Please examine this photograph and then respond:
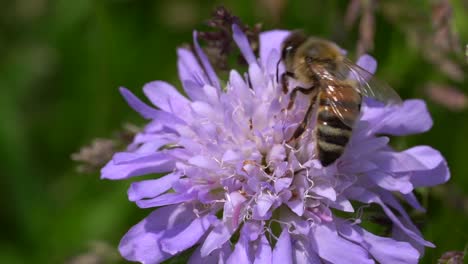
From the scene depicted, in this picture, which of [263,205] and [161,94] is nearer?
[263,205]

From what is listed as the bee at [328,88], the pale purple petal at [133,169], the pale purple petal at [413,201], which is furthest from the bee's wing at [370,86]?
the pale purple petal at [133,169]

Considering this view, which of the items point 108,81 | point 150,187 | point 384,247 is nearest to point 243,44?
point 150,187

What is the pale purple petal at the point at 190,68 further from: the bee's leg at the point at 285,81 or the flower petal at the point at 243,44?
the bee's leg at the point at 285,81

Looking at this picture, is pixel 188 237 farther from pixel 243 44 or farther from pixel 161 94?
pixel 243 44

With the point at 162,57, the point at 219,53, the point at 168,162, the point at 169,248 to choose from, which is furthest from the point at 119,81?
the point at 169,248

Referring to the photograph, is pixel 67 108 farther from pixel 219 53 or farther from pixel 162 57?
pixel 219 53

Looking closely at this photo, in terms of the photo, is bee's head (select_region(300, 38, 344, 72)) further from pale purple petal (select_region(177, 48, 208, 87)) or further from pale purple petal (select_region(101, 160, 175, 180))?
pale purple petal (select_region(101, 160, 175, 180))

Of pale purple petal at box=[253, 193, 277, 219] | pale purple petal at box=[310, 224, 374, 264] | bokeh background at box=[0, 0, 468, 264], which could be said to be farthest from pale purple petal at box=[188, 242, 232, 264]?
bokeh background at box=[0, 0, 468, 264]
